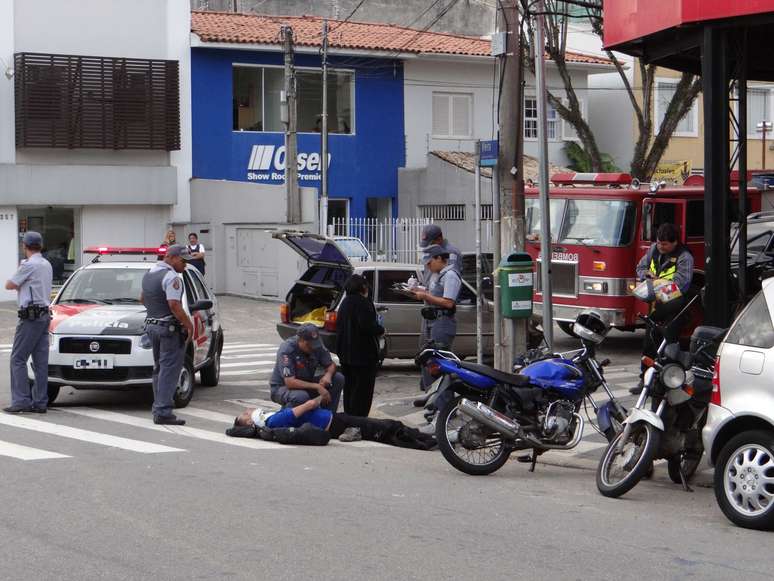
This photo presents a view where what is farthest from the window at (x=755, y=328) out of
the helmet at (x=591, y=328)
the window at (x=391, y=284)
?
the window at (x=391, y=284)

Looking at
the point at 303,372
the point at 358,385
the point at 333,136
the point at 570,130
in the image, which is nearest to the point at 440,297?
the point at 358,385

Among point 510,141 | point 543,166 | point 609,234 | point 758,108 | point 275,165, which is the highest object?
point 758,108

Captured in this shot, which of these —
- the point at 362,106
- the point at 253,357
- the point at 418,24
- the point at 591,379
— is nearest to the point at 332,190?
the point at 362,106

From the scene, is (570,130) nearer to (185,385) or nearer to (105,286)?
(105,286)

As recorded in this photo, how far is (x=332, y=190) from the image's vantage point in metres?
35.7

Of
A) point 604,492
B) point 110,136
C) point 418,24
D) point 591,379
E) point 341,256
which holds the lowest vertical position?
point 604,492

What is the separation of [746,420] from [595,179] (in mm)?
10986

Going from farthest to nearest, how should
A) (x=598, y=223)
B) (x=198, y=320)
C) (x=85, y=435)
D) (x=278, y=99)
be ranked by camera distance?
(x=278, y=99)
(x=598, y=223)
(x=198, y=320)
(x=85, y=435)

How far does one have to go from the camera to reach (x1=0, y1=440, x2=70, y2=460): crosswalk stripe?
10203 mm

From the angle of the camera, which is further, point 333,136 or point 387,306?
point 333,136

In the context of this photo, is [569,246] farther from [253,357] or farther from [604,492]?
[604,492]

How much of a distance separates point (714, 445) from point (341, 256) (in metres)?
7.64

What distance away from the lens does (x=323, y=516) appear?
26.0 feet

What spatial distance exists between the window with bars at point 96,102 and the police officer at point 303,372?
67.8 ft
